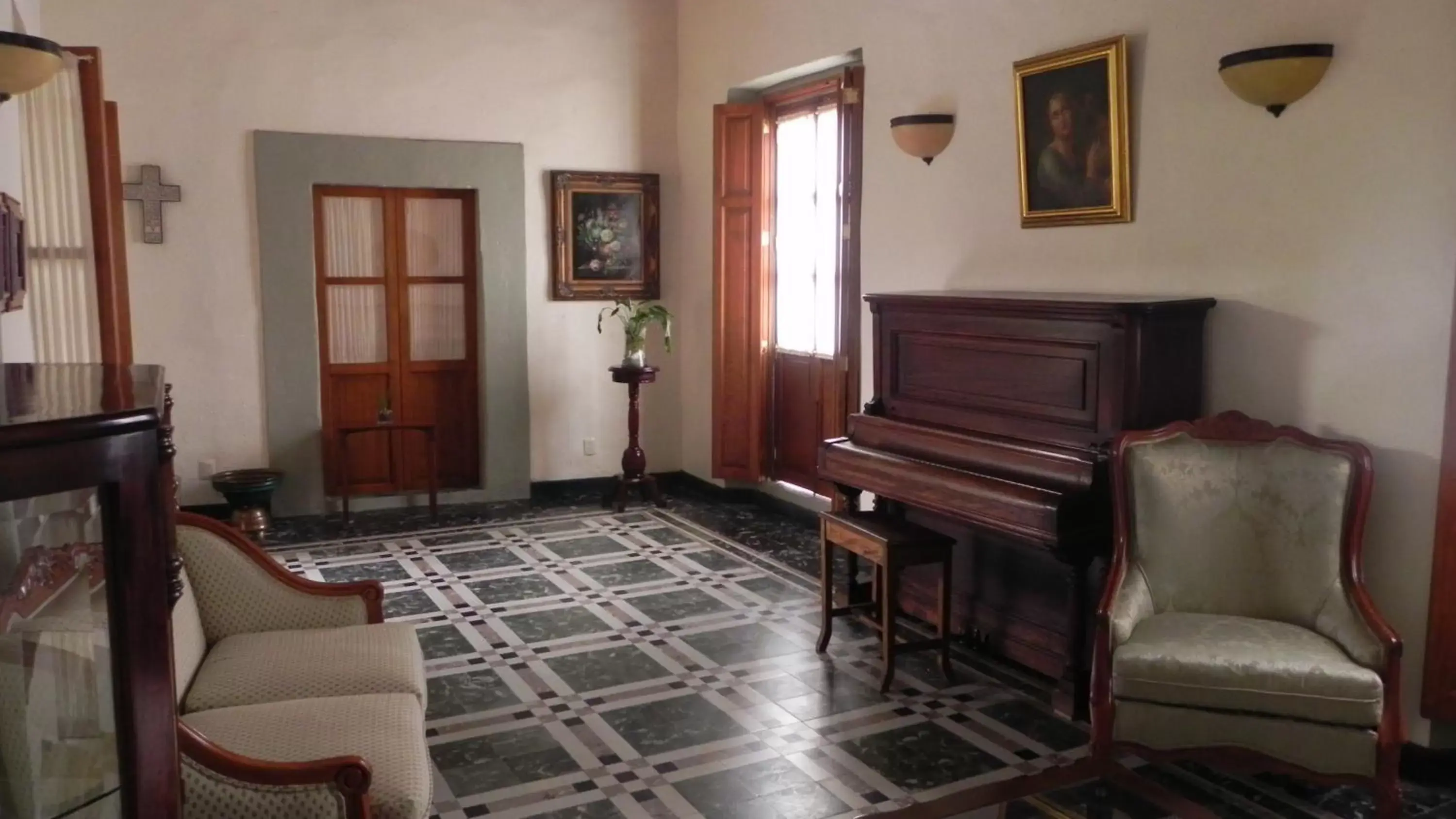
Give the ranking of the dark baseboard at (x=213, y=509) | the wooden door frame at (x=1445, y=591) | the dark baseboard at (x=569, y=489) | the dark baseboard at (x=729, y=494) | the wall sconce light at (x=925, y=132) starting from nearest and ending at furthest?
1. the wooden door frame at (x=1445, y=591)
2. the wall sconce light at (x=925, y=132)
3. the dark baseboard at (x=213, y=509)
4. the dark baseboard at (x=729, y=494)
5. the dark baseboard at (x=569, y=489)

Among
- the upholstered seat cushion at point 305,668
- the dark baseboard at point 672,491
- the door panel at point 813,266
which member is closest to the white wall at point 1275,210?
the door panel at point 813,266

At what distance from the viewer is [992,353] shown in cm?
408

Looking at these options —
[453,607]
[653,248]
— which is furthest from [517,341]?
[453,607]

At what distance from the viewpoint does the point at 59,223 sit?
4.55 meters

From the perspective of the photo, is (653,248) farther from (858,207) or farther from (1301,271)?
(1301,271)

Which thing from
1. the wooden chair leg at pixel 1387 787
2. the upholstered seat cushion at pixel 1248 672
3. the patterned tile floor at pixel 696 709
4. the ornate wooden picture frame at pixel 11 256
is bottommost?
the patterned tile floor at pixel 696 709

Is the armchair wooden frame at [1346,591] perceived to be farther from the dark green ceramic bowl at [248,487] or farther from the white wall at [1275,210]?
the dark green ceramic bowl at [248,487]

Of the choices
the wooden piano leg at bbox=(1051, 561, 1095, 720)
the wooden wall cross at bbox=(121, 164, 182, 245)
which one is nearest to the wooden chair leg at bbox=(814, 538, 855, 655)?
the wooden piano leg at bbox=(1051, 561, 1095, 720)

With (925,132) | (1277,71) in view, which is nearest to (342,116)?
(925,132)

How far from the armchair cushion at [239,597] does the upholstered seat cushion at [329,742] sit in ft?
1.76

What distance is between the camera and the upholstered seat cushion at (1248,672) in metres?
2.84

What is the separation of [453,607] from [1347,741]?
3.46 m

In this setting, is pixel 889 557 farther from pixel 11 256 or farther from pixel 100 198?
pixel 100 198

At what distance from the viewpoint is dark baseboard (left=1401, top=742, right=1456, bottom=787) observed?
3160mm
